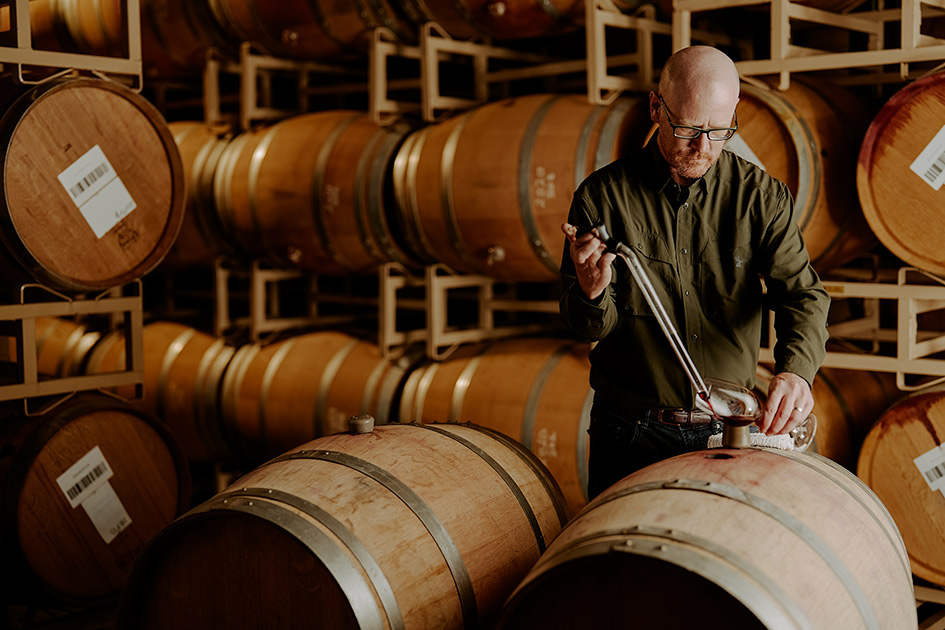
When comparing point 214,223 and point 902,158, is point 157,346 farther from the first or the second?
point 902,158

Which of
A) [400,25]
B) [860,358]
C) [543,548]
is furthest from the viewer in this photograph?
[400,25]

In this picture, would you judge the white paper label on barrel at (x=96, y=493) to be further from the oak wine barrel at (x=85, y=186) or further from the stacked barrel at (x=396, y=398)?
the oak wine barrel at (x=85, y=186)

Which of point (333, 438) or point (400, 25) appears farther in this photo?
point (400, 25)

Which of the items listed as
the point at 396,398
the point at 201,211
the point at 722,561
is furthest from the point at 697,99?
the point at 201,211

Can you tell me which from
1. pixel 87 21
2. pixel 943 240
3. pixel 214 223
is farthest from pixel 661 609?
pixel 87 21

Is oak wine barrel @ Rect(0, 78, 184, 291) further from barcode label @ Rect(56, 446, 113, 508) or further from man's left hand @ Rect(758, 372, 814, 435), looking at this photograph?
man's left hand @ Rect(758, 372, 814, 435)

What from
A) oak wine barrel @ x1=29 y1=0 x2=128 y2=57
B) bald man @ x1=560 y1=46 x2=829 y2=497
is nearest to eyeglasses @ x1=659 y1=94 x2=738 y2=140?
bald man @ x1=560 y1=46 x2=829 y2=497

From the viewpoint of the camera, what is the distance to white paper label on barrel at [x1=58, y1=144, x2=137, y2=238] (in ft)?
10.6

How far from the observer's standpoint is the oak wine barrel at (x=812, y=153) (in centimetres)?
313

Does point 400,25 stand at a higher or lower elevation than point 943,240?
higher

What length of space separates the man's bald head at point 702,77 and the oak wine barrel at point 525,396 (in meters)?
1.56

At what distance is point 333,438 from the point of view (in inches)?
91.0

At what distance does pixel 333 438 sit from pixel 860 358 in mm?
1882

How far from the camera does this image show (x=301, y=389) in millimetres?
4367
